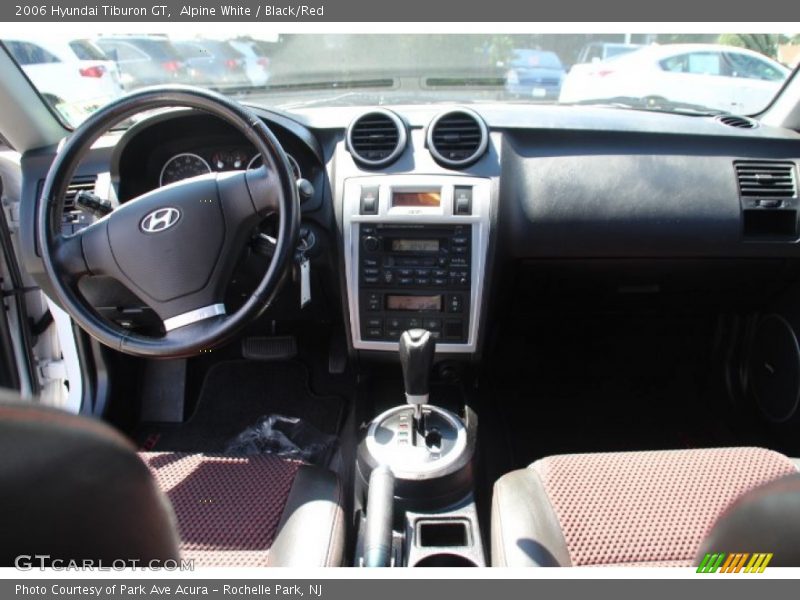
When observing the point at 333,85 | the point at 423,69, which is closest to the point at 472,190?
the point at 423,69

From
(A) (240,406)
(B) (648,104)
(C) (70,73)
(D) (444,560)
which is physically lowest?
(A) (240,406)

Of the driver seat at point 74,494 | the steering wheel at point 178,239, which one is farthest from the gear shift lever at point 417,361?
the driver seat at point 74,494

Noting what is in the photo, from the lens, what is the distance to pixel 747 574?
72 centimetres

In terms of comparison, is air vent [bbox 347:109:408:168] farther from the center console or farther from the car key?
the car key

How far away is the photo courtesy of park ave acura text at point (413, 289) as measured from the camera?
1.29m

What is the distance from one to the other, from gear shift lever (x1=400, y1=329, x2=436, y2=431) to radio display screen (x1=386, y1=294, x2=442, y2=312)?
30 centimetres

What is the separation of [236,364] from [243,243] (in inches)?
47.6

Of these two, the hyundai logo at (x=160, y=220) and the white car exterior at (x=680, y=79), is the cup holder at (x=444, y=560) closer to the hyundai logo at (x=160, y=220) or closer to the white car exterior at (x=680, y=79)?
the hyundai logo at (x=160, y=220)

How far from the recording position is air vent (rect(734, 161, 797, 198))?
1.85 meters

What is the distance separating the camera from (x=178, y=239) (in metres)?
1.42

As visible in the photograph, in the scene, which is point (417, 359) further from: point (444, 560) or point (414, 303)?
point (444, 560)

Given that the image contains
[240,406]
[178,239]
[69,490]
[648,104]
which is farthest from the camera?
[240,406]
